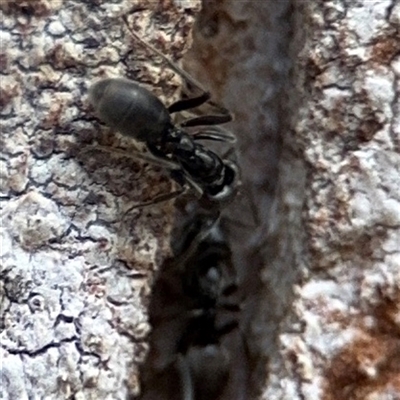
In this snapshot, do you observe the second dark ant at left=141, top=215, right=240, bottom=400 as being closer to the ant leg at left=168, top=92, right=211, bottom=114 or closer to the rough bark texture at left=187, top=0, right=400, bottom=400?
the rough bark texture at left=187, top=0, right=400, bottom=400

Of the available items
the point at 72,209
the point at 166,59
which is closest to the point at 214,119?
the point at 166,59

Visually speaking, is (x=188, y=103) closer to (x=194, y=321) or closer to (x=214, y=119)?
(x=214, y=119)

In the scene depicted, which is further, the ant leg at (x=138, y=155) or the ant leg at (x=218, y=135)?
the ant leg at (x=218, y=135)

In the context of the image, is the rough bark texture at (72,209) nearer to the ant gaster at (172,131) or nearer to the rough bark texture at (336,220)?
the ant gaster at (172,131)

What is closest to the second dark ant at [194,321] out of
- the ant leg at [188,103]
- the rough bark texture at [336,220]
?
the rough bark texture at [336,220]

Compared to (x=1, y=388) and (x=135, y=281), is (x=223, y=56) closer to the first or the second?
(x=135, y=281)

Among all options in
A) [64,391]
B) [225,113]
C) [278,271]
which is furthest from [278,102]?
[64,391]

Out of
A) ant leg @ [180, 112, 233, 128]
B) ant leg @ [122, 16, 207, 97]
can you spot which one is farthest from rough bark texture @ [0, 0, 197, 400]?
ant leg @ [180, 112, 233, 128]
